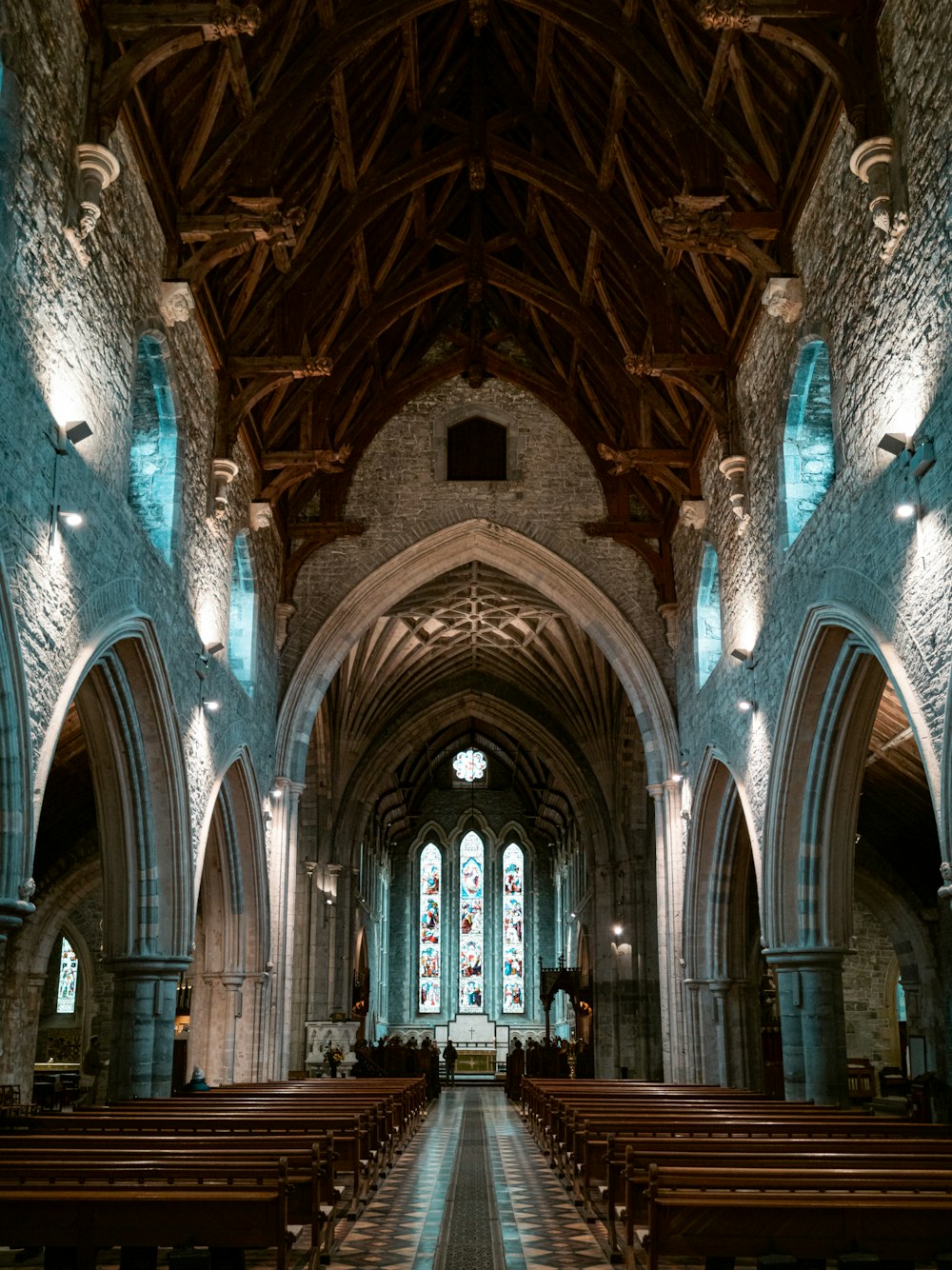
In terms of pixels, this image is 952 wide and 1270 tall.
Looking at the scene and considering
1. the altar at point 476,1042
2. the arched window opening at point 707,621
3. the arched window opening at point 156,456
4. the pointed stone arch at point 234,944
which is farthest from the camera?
the altar at point 476,1042

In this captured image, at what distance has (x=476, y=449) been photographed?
19734 millimetres

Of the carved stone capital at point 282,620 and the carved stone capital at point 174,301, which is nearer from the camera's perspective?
the carved stone capital at point 174,301

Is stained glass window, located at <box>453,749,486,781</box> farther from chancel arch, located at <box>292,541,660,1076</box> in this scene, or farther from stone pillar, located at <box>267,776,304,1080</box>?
stone pillar, located at <box>267,776,304,1080</box>

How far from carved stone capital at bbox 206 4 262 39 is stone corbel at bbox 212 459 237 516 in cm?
525

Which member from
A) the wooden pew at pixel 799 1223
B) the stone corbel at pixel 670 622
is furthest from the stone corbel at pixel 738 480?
the wooden pew at pixel 799 1223

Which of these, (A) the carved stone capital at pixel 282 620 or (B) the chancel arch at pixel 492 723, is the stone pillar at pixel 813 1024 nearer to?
(B) the chancel arch at pixel 492 723

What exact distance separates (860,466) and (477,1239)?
6.31 meters

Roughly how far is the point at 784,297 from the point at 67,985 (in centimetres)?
2222

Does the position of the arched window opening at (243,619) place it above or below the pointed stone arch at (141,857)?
above

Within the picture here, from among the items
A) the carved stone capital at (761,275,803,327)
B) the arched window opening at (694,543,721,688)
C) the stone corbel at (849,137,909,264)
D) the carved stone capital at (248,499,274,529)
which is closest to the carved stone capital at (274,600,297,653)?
the carved stone capital at (248,499,274,529)

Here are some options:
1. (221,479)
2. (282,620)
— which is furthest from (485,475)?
(221,479)

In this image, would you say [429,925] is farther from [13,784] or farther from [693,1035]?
[13,784]

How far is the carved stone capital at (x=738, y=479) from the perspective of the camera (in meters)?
14.2

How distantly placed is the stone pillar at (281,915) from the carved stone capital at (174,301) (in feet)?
26.9
